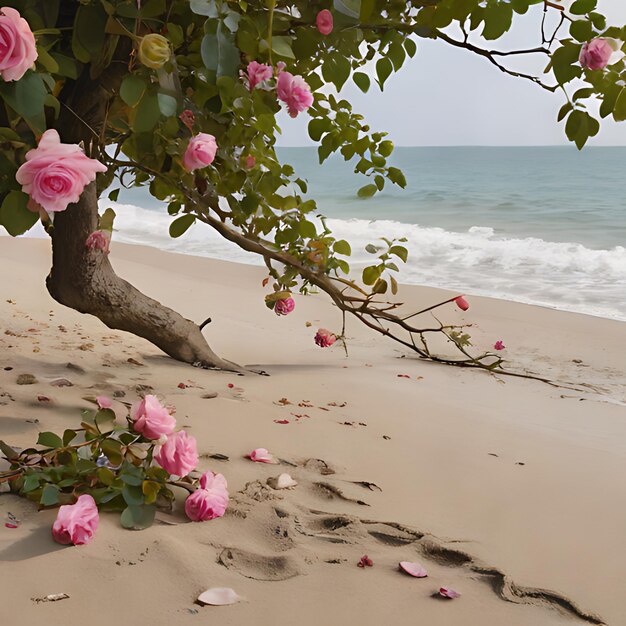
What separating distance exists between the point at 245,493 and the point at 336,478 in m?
0.25

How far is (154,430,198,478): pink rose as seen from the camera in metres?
1.37

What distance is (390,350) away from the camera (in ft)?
13.4

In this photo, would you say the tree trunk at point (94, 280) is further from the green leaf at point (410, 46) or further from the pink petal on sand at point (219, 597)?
the pink petal on sand at point (219, 597)

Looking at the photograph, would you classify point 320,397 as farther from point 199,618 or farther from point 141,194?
point 141,194

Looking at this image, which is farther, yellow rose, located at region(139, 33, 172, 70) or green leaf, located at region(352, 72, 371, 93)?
green leaf, located at region(352, 72, 371, 93)

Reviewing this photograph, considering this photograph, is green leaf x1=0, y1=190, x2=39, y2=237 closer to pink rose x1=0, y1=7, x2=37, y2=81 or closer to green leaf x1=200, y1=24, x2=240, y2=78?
pink rose x1=0, y1=7, x2=37, y2=81

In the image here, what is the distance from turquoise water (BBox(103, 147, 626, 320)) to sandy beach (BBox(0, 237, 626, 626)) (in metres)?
3.56

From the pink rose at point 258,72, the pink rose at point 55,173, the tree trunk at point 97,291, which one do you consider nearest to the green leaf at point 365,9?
the pink rose at point 258,72

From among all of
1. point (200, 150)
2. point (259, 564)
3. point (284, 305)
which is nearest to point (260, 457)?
point (259, 564)

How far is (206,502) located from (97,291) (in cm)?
132

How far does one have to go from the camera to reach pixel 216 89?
1.64m

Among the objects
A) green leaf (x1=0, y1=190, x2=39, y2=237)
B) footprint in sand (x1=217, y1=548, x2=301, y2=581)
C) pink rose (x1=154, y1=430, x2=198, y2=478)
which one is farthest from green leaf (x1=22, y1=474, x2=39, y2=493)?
green leaf (x1=0, y1=190, x2=39, y2=237)

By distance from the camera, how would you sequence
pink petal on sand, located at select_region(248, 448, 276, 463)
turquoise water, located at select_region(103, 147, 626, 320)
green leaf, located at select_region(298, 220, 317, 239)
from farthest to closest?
1. turquoise water, located at select_region(103, 147, 626, 320)
2. green leaf, located at select_region(298, 220, 317, 239)
3. pink petal on sand, located at select_region(248, 448, 276, 463)

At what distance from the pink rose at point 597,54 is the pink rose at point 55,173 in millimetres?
807
